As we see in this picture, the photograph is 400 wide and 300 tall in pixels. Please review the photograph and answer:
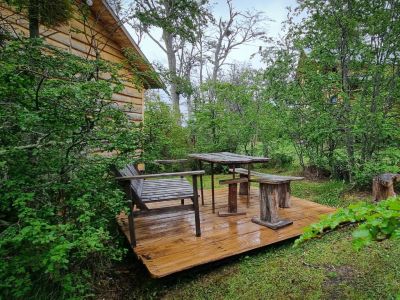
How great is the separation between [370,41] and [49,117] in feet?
17.6

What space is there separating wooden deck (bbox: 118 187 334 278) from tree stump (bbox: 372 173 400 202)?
0.85 metres

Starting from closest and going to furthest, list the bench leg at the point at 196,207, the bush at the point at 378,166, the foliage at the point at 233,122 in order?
the bench leg at the point at 196,207 < the bush at the point at 378,166 < the foliage at the point at 233,122

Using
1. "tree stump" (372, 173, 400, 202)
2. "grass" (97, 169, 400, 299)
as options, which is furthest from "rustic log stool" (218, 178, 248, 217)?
"tree stump" (372, 173, 400, 202)

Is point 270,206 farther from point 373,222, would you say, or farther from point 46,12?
point 46,12

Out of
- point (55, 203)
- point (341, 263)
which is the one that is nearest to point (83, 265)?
point (55, 203)

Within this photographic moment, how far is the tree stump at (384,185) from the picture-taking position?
363cm

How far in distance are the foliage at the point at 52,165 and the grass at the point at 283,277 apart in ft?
1.56

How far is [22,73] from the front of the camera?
1749 mm

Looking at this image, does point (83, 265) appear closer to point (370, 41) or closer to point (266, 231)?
point (266, 231)

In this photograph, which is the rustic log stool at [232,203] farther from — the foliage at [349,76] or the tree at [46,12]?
the tree at [46,12]

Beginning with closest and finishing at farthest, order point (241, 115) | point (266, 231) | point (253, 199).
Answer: point (266, 231) → point (253, 199) → point (241, 115)

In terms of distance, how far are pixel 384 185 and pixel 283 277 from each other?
2673 mm

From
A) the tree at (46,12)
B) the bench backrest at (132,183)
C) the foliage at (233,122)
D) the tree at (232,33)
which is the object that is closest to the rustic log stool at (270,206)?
the bench backrest at (132,183)

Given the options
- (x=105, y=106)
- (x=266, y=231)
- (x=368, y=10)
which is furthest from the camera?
(x=368, y=10)
